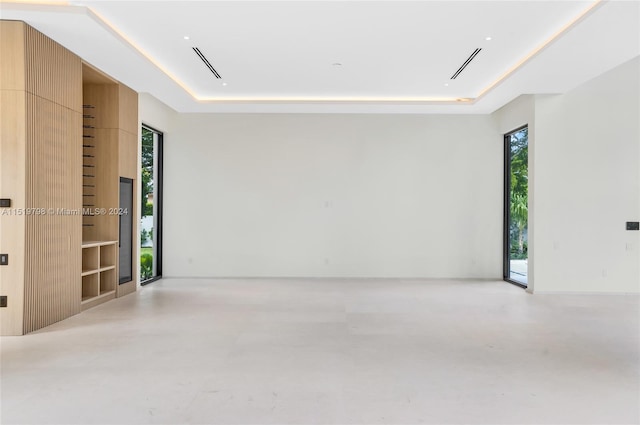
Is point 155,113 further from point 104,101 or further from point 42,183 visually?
point 42,183

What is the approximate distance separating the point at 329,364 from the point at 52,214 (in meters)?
4.19

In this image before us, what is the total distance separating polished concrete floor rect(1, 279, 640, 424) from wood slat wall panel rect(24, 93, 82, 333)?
1.15ft

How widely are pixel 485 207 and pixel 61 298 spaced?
8.62m

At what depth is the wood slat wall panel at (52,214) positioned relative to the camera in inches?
205

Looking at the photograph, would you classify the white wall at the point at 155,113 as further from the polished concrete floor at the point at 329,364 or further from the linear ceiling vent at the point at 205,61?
the polished concrete floor at the point at 329,364

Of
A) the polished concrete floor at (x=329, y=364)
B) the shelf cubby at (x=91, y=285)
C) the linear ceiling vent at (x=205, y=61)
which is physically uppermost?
the linear ceiling vent at (x=205, y=61)

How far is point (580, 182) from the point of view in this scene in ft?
26.5

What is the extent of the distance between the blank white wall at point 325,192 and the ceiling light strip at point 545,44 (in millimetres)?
2087

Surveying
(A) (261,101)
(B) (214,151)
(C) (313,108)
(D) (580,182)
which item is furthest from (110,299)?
(D) (580,182)

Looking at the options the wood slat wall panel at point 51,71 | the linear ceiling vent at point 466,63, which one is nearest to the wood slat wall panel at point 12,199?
the wood slat wall panel at point 51,71

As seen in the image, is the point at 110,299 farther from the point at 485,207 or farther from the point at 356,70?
the point at 485,207

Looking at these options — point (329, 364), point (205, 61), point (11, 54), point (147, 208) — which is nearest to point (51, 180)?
point (11, 54)

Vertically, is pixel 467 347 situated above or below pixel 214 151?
below

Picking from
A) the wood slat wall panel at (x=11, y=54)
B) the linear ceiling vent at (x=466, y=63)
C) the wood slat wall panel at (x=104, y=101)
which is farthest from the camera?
the wood slat wall panel at (x=104, y=101)
